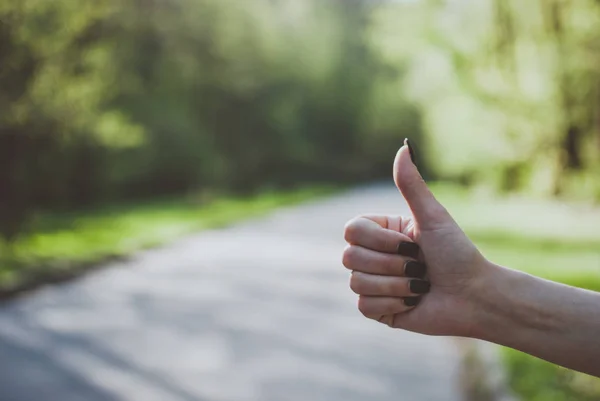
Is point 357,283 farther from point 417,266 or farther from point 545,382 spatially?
point 545,382

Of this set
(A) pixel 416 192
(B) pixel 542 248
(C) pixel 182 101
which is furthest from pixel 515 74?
(A) pixel 416 192

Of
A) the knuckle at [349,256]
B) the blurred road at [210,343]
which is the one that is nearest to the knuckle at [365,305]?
the knuckle at [349,256]

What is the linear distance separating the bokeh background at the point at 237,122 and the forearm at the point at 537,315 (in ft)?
13.6

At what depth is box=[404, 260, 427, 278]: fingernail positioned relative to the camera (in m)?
2.30

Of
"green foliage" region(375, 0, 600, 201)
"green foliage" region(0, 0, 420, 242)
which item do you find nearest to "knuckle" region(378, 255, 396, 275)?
"green foliage" region(0, 0, 420, 242)

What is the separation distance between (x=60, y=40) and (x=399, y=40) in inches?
636

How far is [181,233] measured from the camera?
1891cm

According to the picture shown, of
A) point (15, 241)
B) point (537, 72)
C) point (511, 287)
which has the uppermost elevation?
point (537, 72)

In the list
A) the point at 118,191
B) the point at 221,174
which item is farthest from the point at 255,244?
the point at 221,174

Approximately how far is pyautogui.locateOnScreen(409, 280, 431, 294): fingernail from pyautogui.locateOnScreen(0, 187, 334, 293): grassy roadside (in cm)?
961

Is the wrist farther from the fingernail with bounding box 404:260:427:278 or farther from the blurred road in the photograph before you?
the blurred road

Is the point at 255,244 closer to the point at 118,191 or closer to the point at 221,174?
the point at 118,191

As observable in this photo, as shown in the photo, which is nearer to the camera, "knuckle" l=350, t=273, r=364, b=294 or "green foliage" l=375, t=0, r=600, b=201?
"knuckle" l=350, t=273, r=364, b=294

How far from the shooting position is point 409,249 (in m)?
2.32
